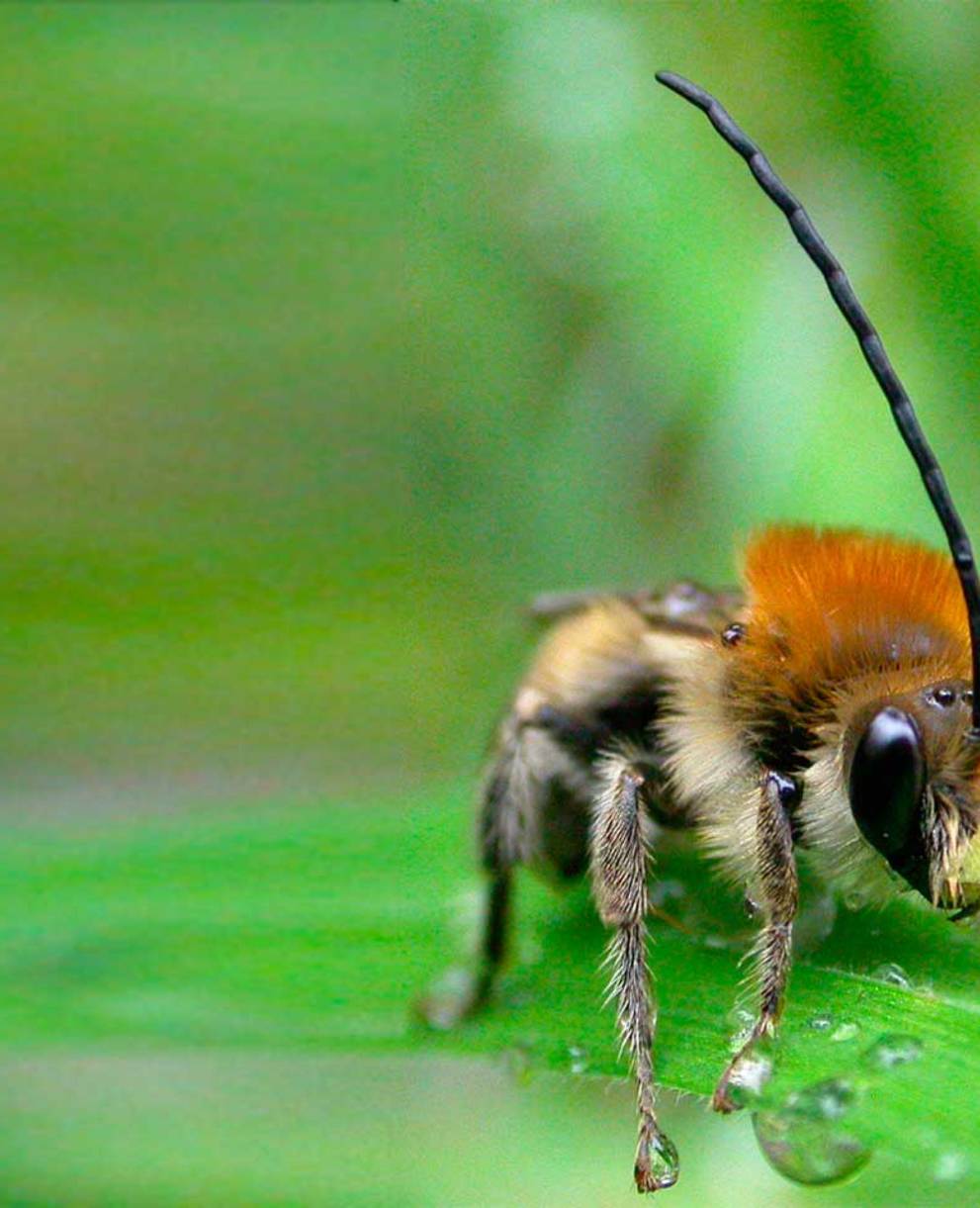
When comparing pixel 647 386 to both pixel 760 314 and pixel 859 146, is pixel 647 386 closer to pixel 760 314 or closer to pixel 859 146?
pixel 760 314

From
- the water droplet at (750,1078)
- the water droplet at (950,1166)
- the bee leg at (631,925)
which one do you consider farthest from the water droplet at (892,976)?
the water droplet at (950,1166)

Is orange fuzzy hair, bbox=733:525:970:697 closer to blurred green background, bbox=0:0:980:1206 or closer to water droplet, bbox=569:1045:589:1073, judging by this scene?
water droplet, bbox=569:1045:589:1073

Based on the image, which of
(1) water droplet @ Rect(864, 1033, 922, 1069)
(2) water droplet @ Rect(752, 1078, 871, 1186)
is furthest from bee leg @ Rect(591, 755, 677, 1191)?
(1) water droplet @ Rect(864, 1033, 922, 1069)

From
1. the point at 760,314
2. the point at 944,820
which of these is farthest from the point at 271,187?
the point at 944,820

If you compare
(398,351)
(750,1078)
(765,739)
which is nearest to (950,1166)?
(750,1078)

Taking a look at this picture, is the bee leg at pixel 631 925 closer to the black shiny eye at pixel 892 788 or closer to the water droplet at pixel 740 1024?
the water droplet at pixel 740 1024
